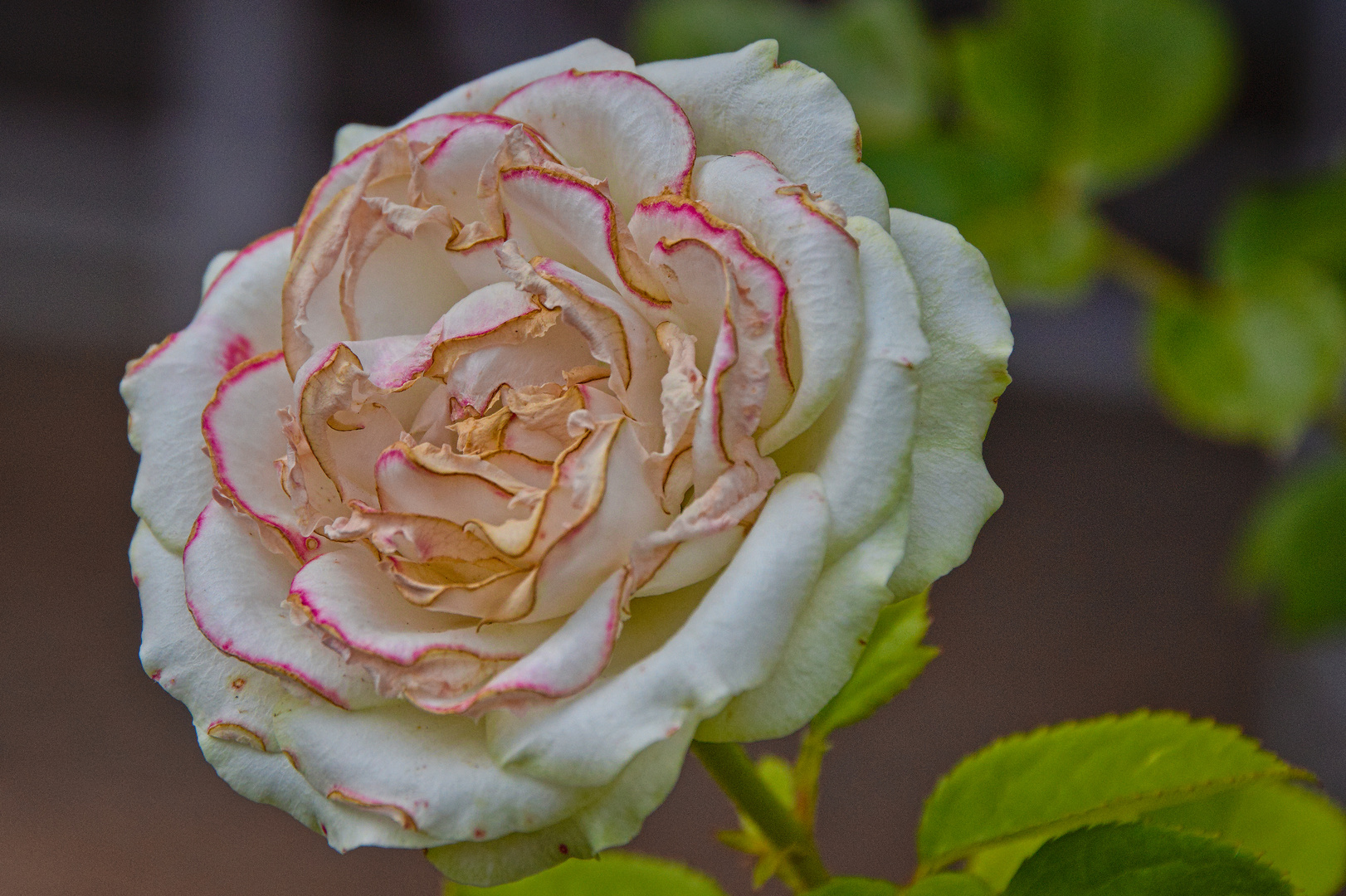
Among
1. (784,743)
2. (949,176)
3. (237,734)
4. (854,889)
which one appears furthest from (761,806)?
(784,743)

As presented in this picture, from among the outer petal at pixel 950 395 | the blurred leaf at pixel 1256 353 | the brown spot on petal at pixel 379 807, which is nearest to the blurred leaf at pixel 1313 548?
the blurred leaf at pixel 1256 353

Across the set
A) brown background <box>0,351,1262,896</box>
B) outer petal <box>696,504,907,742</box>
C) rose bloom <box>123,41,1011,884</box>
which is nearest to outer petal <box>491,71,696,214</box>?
rose bloom <box>123,41,1011,884</box>

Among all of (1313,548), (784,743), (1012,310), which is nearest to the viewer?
(1313,548)

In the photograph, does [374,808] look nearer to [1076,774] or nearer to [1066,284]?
[1076,774]

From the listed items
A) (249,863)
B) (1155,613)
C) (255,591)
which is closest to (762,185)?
(255,591)

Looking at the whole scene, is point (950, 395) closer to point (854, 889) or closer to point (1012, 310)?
point (854, 889)

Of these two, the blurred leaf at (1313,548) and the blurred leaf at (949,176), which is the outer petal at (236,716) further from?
the blurred leaf at (1313,548)

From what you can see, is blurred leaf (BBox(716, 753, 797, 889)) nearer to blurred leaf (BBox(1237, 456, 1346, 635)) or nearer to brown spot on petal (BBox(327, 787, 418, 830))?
brown spot on petal (BBox(327, 787, 418, 830))
